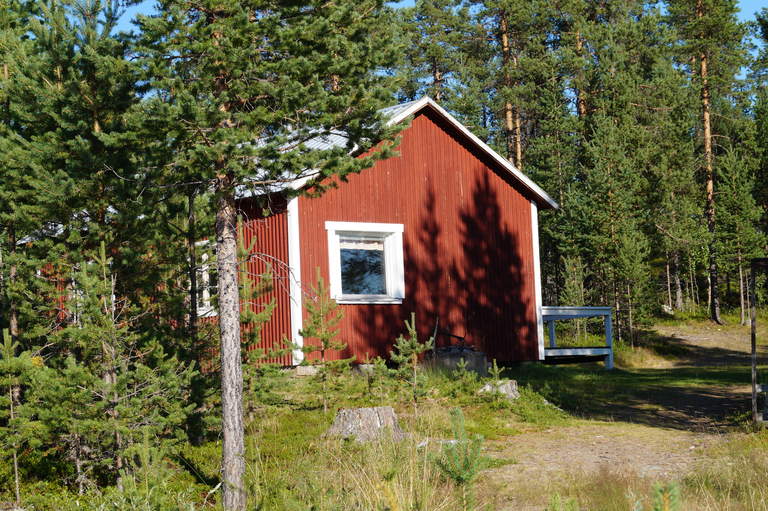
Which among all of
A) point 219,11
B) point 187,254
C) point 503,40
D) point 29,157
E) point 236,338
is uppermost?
point 503,40

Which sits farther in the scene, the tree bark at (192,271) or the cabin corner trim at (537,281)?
the cabin corner trim at (537,281)

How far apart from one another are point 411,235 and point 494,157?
2.93m

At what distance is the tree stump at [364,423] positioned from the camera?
1045cm

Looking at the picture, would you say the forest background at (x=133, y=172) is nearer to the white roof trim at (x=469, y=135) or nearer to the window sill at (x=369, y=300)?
the window sill at (x=369, y=300)

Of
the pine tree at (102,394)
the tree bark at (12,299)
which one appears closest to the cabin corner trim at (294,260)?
the tree bark at (12,299)

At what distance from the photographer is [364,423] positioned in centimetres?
1064

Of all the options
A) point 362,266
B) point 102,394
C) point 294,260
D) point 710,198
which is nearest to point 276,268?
point 294,260

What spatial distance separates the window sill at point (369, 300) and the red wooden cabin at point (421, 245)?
32 mm

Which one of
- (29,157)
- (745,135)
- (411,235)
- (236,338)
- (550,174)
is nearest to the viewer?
→ (236,338)

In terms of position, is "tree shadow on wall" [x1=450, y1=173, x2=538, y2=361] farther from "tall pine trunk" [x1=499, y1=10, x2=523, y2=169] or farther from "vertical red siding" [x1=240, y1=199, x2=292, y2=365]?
"tall pine trunk" [x1=499, y1=10, x2=523, y2=169]

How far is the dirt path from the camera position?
892 cm

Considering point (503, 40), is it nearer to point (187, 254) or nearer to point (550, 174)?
point (550, 174)

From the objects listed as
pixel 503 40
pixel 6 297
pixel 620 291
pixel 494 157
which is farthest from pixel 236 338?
pixel 503 40

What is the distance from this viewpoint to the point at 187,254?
1141cm
